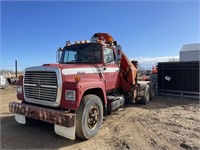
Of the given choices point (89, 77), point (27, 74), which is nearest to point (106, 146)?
point (89, 77)

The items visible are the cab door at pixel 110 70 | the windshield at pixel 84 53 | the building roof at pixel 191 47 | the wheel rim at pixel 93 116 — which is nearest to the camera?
the wheel rim at pixel 93 116

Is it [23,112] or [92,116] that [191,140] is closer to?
[92,116]

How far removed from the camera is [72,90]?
417 cm

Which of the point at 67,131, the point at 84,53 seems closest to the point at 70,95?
the point at 67,131

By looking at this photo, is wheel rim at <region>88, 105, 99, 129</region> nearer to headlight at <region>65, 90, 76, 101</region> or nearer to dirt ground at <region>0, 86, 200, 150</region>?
dirt ground at <region>0, 86, 200, 150</region>

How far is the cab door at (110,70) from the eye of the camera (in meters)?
5.98

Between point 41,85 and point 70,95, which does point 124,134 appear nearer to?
point 70,95

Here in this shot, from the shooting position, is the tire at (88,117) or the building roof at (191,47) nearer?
the tire at (88,117)

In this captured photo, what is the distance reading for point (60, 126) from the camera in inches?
161

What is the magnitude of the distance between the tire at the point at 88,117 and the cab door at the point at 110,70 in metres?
1.35

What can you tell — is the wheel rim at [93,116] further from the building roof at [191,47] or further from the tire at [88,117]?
the building roof at [191,47]

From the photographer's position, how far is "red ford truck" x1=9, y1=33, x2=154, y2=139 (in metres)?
4.16

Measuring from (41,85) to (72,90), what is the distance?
899mm

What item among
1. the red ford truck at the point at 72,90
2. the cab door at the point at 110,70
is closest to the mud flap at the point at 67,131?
the red ford truck at the point at 72,90
